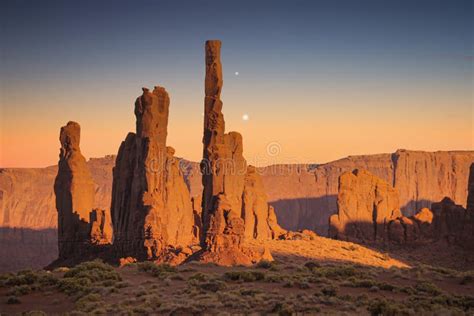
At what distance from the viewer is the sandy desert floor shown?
19.4 m

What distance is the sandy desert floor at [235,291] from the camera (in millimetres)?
19406

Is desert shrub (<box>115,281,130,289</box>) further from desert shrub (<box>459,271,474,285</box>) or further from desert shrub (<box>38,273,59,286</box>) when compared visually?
desert shrub (<box>459,271,474,285</box>)

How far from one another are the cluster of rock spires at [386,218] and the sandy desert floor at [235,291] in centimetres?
4654

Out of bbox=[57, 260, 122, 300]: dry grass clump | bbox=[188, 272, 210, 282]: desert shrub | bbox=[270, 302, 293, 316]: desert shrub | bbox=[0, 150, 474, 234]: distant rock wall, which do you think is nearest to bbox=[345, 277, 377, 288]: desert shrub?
bbox=[270, 302, 293, 316]: desert shrub

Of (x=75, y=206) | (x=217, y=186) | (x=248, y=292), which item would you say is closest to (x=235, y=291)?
(x=248, y=292)

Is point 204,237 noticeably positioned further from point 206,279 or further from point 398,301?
point 398,301

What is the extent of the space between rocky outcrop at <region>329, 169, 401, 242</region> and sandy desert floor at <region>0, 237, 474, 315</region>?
4765cm

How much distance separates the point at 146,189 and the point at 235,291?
30.7 m

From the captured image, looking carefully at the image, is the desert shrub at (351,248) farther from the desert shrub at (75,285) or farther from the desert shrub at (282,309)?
the desert shrub at (282,309)

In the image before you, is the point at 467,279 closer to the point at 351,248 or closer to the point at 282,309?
the point at 282,309

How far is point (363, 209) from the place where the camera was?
79.1m

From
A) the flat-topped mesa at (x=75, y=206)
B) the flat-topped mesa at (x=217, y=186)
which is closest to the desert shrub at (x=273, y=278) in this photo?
the flat-topped mesa at (x=217, y=186)

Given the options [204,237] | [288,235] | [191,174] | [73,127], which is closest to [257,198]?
[288,235]

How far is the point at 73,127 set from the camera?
2336 inches
